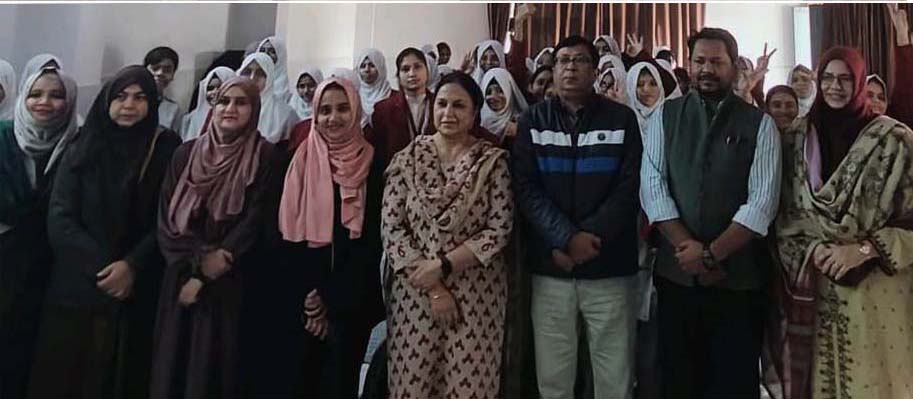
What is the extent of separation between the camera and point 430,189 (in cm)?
177

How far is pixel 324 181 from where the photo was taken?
1.88 meters

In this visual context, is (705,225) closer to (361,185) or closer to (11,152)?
(361,185)

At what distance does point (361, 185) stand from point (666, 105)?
0.86 metres

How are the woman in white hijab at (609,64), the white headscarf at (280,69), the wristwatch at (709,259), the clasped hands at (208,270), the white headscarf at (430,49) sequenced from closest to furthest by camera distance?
the wristwatch at (709,259), the clasped hands at (208,270), the woman in white hijab at (609,64), the white headscarf at (280,69), the white headscarf at (430,49)

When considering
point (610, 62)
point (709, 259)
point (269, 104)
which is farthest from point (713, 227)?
point (269, 104)

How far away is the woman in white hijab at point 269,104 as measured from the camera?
2426 millimetres

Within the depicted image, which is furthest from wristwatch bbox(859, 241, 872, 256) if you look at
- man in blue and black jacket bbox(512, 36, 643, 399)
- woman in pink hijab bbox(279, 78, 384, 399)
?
woman in pink hijab bbox(279, 78, 384, 399)

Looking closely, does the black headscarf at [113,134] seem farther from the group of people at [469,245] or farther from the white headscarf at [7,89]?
the white headscarf at [7,89]

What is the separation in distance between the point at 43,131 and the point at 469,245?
4.77 feet

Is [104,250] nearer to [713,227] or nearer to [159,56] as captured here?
[159,56]

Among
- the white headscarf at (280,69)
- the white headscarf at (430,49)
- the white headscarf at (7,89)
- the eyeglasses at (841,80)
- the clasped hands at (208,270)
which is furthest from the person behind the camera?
the white headscarf at (430,49)

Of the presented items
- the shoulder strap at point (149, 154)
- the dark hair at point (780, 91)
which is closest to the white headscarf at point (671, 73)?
the dark hair at point (780, 91)

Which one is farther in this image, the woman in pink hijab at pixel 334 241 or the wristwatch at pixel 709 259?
the woman in pink hijab at pixel 334 241

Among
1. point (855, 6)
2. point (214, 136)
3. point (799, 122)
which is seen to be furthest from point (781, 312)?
point (214, 136)
